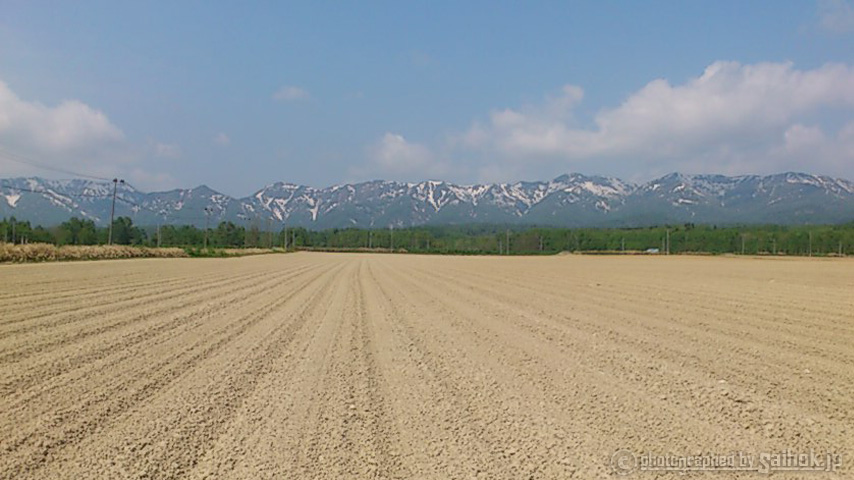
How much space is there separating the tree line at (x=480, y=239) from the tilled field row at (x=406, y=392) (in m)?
92.6

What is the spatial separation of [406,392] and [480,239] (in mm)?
175844

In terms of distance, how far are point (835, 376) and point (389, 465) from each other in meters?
5.88

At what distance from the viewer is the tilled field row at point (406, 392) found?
4.32 metres

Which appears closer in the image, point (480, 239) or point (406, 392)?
point (406, 392)

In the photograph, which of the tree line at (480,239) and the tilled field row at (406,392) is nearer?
the tilled field row at (406,392)

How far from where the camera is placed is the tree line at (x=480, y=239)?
10638 centimetres

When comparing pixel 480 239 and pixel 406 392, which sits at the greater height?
pixel 480 239

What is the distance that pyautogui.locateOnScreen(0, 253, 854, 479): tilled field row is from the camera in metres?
4.32

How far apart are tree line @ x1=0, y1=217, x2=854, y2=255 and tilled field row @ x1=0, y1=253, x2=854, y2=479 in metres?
92.6

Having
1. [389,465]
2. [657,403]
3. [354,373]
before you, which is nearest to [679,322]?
[657,403]

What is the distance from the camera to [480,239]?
18112cm

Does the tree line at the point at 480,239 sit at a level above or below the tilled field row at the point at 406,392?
above

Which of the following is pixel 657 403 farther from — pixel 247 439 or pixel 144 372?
pixel 144 372

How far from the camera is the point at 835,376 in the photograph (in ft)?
22.3
